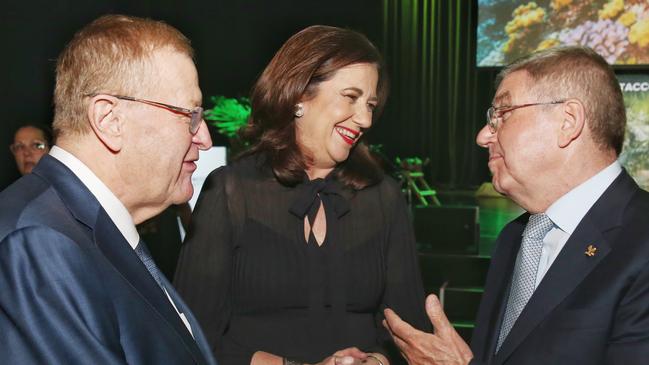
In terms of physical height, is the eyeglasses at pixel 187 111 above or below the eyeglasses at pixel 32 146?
above

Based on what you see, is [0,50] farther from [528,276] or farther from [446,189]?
[446,189]

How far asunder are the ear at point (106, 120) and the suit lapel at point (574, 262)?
1.07 metres

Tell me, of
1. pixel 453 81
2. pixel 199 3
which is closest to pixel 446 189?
pixel 453 81

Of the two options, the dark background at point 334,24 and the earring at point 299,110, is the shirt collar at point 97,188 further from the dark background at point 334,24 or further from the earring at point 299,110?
the dark background at point 334,24

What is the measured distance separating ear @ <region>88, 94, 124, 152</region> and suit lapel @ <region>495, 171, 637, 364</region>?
1071 mm

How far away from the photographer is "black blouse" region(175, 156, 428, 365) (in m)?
2.26

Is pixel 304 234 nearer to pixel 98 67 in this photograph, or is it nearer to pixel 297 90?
pixel 297 90

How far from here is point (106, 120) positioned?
1425mm

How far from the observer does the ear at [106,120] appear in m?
1.41

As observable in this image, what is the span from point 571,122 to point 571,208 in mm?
227

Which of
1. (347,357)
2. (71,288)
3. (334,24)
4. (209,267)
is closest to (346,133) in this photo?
(209,267)

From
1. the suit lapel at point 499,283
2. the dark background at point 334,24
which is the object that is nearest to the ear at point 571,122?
the suit lapel at point 499,283

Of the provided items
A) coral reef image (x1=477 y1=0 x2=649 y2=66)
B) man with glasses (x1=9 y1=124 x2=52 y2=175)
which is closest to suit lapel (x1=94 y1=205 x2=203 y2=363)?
man with glasses (x1=9 y1=124 x2=52 y2=175)

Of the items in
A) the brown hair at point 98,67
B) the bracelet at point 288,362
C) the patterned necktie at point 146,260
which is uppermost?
the brown hair at point 98,67
